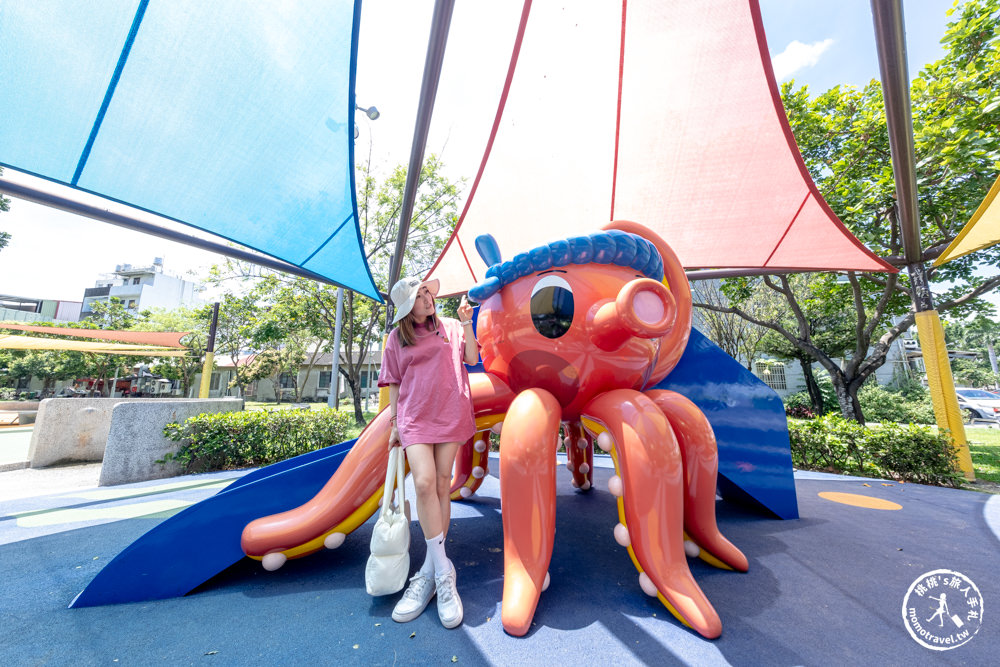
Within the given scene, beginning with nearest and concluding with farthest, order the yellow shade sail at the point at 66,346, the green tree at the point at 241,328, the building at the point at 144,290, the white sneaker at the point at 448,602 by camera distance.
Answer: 1. the white sneaker at the point at 448,602
2. the yellow shade sail at the point at 66,346
3. the green tree at the point at 241,328
4. the building at the point at 144,290

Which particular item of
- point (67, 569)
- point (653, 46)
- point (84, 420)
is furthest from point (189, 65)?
point (84, 420)

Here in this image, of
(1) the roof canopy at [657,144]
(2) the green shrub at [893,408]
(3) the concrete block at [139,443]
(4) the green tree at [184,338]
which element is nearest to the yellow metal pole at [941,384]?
(1) the roof canopy at [657,144]

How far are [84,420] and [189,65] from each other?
7356 mm

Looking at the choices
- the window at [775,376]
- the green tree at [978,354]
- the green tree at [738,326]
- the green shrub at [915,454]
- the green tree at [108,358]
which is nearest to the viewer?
the green shrub at [915,454]

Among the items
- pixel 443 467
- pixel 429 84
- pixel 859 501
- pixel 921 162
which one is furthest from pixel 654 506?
pixel 921 162

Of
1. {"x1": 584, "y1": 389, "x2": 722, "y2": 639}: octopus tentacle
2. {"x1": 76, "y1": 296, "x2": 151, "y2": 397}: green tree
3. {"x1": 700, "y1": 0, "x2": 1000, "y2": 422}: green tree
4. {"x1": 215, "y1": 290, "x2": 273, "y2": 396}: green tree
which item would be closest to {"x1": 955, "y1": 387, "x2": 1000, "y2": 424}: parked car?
{"x1": 700, "y1": 0, "x2": 1000, "y2": 422}: green tree

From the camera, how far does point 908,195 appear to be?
3.97 m

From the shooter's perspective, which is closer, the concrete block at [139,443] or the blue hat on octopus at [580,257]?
the blue hat on octopus at [580,257]

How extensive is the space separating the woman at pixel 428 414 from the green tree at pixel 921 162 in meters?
6.63

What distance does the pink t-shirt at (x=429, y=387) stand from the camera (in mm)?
2086

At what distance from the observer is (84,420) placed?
23.0ft

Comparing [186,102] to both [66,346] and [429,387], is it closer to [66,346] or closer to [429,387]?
[429,387]

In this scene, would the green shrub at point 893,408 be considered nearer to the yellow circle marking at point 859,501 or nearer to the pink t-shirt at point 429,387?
the yellow circle marking at point 859,501

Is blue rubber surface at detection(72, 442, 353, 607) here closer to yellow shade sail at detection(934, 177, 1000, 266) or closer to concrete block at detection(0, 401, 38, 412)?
yellow shade sail at detection(934, 177, 1000, 266)
